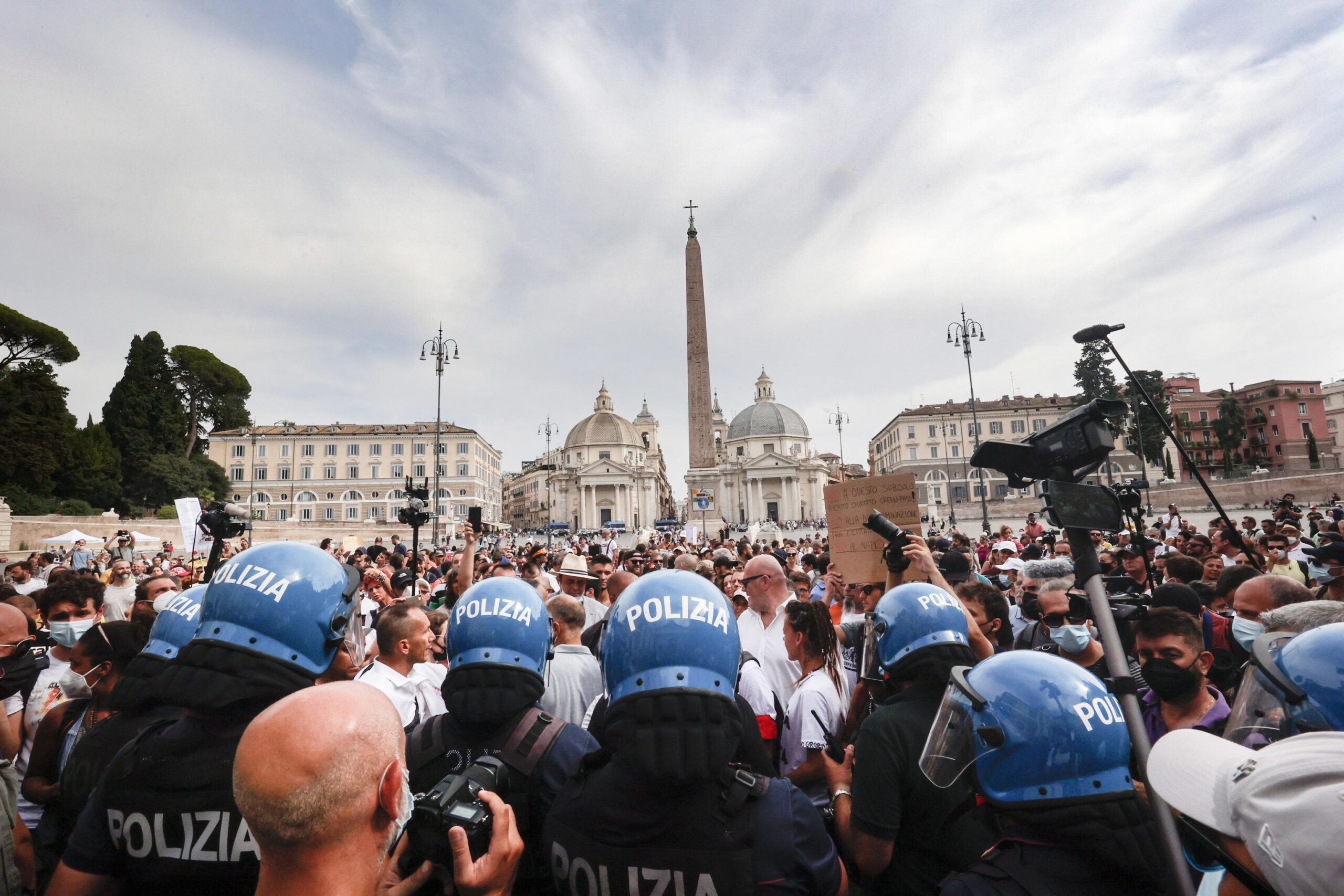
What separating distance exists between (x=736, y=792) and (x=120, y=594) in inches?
354

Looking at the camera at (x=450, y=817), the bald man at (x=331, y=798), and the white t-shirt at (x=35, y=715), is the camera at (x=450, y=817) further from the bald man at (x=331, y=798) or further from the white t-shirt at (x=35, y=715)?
the white t-shirt at (x=35, y=715)

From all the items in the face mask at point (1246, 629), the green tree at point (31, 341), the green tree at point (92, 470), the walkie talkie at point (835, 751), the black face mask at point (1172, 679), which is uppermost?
the green tree at point (31, 341)

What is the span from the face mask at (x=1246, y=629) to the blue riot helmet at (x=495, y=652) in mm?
3379

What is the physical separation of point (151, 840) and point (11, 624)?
216 cm

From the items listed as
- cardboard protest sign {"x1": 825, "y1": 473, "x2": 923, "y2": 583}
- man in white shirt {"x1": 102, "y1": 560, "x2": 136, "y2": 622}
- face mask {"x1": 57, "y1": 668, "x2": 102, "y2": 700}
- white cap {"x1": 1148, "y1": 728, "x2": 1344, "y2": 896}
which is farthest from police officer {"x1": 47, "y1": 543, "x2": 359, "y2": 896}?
man in white shirt {"x1": 102, "y1": 560, "x2": 136, "y2": 622}

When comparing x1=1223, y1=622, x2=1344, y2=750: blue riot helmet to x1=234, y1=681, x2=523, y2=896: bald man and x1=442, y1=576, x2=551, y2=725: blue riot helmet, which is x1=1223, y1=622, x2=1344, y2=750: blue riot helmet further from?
x1=442, y1=576, x2=551, y2=725: blue riot helmet

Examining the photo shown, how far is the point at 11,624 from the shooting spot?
10.0ft

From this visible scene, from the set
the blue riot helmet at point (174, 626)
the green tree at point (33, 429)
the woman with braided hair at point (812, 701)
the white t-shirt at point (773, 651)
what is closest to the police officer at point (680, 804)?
the woman with braided hair at point (812, 701)

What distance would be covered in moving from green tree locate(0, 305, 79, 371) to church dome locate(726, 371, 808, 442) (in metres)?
72.7

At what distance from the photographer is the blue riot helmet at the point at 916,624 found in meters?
2.30

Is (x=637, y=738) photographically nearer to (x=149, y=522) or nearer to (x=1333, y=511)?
(x=1333, y=511)

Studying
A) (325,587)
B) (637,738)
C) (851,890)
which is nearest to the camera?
(637,738)

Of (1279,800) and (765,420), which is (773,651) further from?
(765,420)

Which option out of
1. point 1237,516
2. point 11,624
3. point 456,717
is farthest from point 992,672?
point 1237,516
